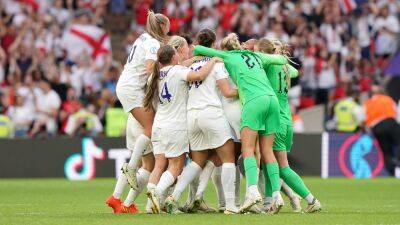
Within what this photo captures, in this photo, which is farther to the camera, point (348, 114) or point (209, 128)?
point (348, 114)

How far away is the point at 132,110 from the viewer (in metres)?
14.3

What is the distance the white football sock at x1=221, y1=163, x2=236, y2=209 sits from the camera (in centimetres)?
1365

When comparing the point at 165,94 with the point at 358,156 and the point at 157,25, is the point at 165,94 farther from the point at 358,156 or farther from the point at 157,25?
the point at 358,156

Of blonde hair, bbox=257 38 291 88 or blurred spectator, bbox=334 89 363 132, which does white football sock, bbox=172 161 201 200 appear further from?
blurred spectator, bbox=334 89 363 132

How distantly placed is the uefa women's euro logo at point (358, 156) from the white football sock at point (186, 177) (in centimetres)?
1226

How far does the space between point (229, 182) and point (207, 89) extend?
1.11 m

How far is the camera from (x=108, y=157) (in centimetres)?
2558

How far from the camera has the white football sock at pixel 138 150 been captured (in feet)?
46.7

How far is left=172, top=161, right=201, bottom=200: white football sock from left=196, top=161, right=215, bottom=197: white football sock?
194 millimetres

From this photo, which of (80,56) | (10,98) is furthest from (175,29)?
(10,98)

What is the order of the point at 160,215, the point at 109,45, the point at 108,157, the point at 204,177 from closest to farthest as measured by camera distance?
the point at 160,215 < the point at 204,177 < the point at 108,157 < the point at 109,45

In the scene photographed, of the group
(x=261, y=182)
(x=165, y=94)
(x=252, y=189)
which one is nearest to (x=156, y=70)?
(x=165, y=94)

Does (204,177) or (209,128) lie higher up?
(209,128)

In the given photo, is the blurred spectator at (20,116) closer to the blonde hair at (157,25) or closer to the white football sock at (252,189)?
the blonde hair at (157,25)
